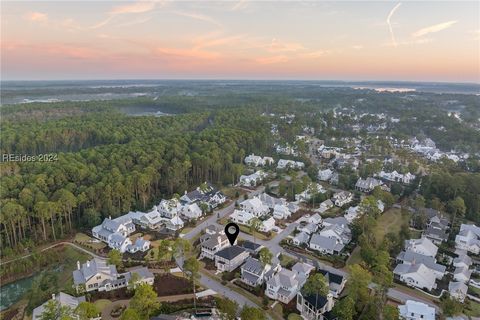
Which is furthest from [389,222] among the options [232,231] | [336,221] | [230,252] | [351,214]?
[230,252]

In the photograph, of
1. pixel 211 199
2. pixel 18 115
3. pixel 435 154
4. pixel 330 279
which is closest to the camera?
pixel 330 279

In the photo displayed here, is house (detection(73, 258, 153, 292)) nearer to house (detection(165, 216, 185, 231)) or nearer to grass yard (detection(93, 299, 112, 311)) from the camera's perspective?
grass yard (detection(93, 299, 112, 311))

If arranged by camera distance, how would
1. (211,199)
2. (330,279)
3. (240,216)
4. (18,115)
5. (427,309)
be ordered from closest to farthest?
(427,309)
(330,279)
(240,216)
(211,199)
(18,115)

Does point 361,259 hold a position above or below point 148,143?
below

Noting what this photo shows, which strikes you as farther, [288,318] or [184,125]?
[184,125]

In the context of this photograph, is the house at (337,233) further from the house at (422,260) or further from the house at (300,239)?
the house at (422,260)

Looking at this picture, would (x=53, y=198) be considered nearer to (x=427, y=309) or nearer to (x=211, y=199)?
(x=211, y=199)

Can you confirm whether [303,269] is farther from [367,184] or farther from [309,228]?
[367,184]

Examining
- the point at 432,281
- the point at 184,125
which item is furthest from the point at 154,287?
the point at 184,125
